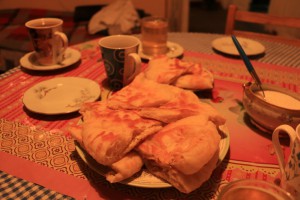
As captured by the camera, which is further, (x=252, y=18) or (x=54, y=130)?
(x=252, y=18)

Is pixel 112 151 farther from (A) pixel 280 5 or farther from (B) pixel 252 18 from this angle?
(A) pixel 280 5

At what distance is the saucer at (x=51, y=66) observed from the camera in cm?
107

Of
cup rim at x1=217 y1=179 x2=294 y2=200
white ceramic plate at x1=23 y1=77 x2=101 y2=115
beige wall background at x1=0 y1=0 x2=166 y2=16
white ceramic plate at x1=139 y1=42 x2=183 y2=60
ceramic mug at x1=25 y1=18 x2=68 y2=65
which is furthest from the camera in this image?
beige wall background at x1=0 y1=0 x2=166 y2=16

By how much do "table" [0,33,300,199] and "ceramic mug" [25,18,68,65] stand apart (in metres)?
0.06

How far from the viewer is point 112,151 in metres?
0.55

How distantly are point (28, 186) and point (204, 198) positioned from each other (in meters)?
0.36

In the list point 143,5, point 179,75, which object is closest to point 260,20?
point 179,75

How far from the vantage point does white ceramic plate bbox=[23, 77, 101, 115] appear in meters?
0.82

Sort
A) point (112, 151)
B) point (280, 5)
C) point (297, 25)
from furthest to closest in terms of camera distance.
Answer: point (280, 5), point (297, 25), point (112, 151)

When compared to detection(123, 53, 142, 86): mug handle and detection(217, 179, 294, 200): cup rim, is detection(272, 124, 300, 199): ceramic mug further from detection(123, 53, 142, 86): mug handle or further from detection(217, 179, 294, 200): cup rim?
detection(123, 53, 142, 86): mug handle

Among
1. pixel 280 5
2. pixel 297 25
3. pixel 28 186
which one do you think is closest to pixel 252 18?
pixel 297 25

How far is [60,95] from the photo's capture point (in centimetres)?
89

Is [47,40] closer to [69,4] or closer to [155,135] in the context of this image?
[155,135]

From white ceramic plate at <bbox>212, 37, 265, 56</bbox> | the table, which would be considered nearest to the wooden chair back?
white ceramic plate at <bbox>212, 37, 265, 56</bbox>
